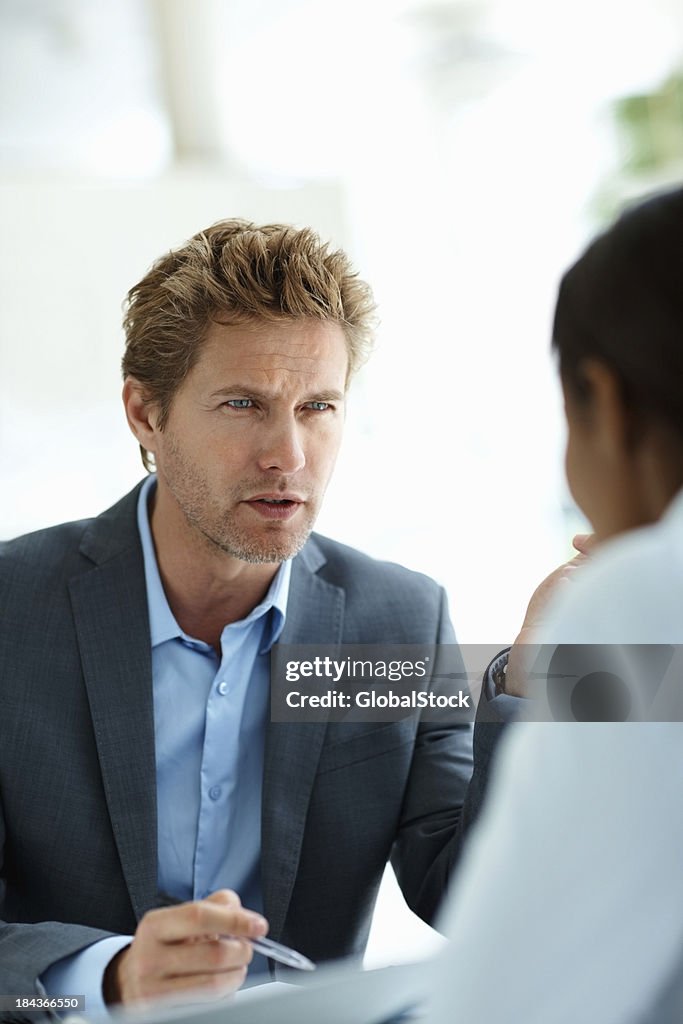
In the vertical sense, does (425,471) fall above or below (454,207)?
below

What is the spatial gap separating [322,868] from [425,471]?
2295mm

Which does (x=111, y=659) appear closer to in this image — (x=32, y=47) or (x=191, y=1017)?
(x=191, y=1017)

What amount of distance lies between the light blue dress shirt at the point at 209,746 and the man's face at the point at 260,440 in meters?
0.10

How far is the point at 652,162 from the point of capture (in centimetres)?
339

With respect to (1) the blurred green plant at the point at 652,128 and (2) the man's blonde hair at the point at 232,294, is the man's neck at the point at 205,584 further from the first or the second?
(1) the blurred green plant at the point at 652,128

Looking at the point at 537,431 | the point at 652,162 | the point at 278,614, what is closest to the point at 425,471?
the point at 537,431

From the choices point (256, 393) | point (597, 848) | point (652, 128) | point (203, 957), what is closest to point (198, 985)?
point (203, 957)

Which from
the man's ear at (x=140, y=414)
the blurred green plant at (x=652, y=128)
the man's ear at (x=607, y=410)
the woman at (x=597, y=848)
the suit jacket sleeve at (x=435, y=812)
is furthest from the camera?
the blurred green plant at (x=652, y=128)

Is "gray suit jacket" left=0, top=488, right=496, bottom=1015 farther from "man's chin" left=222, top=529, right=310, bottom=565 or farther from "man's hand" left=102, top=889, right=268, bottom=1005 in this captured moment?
"man's hand" left=102, top=889, right=268, bottom=1005

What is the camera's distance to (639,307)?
24.3 inches

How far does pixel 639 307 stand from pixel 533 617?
55cm

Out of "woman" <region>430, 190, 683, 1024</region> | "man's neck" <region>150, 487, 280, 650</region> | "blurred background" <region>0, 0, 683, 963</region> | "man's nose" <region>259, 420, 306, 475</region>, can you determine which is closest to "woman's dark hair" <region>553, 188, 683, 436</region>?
"woman" <region>430, 190, 683, 1024</region>

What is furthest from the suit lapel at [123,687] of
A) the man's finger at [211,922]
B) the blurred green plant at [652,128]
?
the blurred green plant at [652,128]

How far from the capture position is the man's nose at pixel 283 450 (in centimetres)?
133
